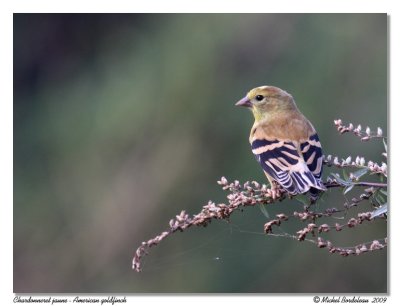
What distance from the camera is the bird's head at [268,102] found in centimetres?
592

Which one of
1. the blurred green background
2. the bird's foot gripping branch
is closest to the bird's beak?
the blurred green background

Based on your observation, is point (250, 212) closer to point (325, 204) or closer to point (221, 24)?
point (325, 204)

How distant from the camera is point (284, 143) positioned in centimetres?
528

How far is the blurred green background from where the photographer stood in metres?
5.95

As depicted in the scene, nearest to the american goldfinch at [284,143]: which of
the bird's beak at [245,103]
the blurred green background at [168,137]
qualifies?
the bird's beak at [245,103]

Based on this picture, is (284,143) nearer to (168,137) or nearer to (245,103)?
(245,103)

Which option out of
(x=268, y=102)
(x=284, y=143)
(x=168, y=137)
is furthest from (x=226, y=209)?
(x=168, y=137)

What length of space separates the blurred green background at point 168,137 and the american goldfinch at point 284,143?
50cm

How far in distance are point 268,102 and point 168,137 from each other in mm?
1648

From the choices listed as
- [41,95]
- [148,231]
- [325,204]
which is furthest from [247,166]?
[41,95]

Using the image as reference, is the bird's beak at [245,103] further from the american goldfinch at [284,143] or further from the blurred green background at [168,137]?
the blurred green background at [168,137]

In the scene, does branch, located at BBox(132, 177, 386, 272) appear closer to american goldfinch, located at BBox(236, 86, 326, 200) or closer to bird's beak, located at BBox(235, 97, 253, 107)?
american goldfinch, located at BBox(236, 86, 326, 200)

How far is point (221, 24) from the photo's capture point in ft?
21.8

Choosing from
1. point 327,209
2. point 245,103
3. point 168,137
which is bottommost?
point 327,209
